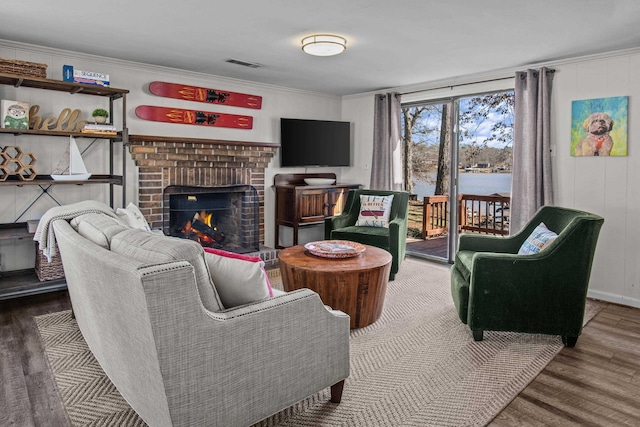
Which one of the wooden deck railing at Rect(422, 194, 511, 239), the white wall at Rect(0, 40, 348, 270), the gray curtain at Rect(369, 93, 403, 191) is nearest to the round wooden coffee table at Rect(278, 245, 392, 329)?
the white wall at Rect(0, 40, 348, 270)

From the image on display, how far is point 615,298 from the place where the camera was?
3977mm

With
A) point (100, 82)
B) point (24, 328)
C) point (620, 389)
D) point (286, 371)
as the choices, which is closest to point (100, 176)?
point (100, 82)

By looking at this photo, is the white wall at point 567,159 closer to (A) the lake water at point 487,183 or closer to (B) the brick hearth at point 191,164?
(B) the brick hearth at point 191,164

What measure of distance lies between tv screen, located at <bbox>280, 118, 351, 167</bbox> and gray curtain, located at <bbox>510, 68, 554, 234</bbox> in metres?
2.39

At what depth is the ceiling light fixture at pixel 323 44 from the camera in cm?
345

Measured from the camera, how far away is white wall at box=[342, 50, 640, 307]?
381 cm

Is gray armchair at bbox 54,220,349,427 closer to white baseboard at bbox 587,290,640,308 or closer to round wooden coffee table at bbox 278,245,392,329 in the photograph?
round wooden coffee table at bbox 278,245,392,329

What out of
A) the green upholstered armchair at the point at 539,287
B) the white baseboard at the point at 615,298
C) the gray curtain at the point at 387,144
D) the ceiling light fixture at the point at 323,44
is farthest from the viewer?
the gray curtain at the point at 387,144

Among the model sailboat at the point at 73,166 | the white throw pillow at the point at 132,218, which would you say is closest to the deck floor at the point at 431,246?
the white throw pillow at the point at 132,218

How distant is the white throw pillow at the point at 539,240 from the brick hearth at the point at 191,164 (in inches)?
129

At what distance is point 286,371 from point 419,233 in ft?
18.0

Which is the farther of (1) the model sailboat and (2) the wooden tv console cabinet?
(2) the wooden tv console cabinet

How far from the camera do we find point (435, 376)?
98.7 inches

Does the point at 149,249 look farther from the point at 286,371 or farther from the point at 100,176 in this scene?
the point at 100,176
